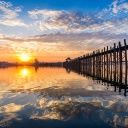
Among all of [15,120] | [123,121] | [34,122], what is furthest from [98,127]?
[15,120]

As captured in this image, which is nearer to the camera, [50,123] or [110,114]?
[50,123]

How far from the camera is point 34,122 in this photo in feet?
22.1

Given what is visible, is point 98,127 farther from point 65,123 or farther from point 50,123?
point 50,123

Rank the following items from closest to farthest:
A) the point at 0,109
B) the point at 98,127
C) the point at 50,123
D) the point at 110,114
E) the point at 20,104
A: the point at 98,127
the point at 50,123
the point at 110,114
the point at 0,109
the point at 20,104

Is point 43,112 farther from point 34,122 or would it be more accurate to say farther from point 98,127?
point 98,127

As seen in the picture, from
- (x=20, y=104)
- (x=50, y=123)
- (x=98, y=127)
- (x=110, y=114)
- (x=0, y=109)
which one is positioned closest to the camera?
(x=98, y=127)

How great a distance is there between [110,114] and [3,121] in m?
3.92

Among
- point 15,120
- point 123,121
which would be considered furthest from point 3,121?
point 123,121

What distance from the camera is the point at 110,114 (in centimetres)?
757

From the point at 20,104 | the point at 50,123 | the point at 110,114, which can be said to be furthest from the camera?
the point at 20,104

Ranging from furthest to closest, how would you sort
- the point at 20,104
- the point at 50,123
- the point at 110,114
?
the point at 20,104, the point at 110,114, the point at 50,123

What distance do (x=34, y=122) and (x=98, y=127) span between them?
7.03 feet

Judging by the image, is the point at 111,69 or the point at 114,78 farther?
the point at 111,69

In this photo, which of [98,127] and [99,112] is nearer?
[98,127]
